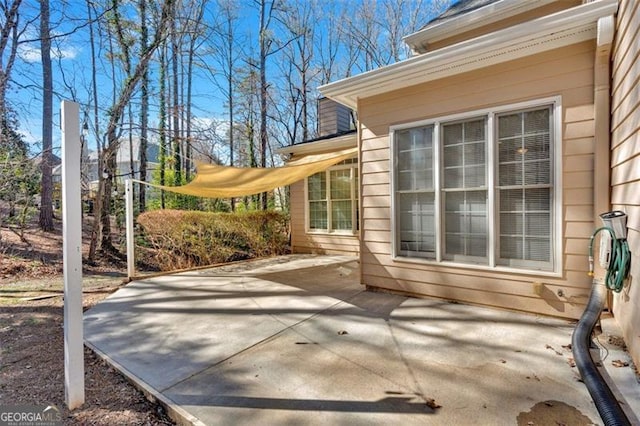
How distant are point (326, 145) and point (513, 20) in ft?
14.4

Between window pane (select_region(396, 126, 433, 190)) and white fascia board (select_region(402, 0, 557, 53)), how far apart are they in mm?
2394

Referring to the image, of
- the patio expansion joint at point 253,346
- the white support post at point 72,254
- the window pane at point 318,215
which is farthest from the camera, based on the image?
the window pane at point 318,215

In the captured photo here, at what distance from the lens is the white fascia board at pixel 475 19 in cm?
488

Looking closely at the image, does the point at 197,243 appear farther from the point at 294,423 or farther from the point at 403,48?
the point at 403,48

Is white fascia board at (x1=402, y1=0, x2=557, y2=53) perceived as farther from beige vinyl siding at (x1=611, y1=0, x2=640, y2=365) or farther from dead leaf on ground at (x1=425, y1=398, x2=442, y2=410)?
dead leaf on ground at (x1=425, y1=398, x2=442, y2=410)

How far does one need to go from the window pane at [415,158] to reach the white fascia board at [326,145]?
3227 mm

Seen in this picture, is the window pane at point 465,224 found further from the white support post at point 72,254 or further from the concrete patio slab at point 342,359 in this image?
the white support post at point 72,254

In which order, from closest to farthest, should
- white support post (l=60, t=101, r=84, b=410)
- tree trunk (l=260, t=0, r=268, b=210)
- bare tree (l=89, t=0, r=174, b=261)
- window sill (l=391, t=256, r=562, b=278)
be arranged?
white support post (l=60, t=101, r=84, b=410) < window sill (l=391, t=256, r=562, b=278) < bare tree (l=89, t=0, r=174, b=261) < tree trunk (l=260, t=0, r=268, b=210)

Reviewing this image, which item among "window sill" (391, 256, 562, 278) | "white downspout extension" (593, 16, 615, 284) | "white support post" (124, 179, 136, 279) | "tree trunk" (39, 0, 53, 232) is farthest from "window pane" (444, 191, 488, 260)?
"tree trunk" (39, 0, 53, 232)

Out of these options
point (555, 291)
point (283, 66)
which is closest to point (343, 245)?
point (555, 291)

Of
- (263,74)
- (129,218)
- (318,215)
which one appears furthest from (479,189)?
(263,74)

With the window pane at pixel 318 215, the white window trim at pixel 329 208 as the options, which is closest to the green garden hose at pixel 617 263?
the white window trim at pixel 329 208

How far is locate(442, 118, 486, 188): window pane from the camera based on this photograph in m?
3.82

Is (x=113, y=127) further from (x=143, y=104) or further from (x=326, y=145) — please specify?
(x=326, y=145)
